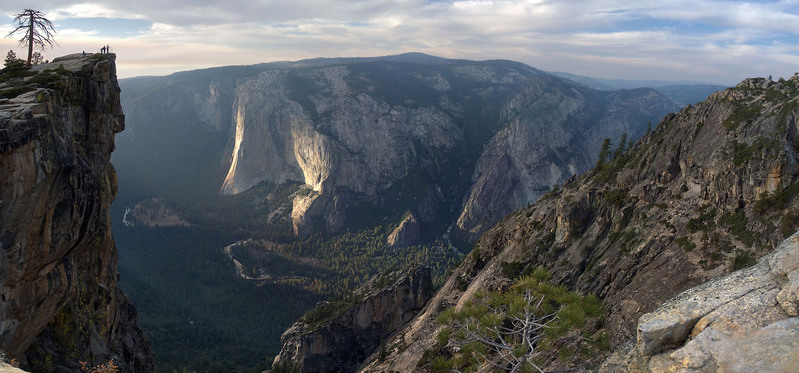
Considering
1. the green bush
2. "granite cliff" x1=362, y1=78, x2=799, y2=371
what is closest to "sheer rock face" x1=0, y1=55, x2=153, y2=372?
the green bush

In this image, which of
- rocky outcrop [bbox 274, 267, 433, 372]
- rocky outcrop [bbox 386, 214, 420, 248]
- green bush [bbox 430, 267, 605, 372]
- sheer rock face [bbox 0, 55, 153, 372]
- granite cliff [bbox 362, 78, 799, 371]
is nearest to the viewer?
green bush [bbox 430, 267, 605, 372]

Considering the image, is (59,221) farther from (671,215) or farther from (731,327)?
(671,215)

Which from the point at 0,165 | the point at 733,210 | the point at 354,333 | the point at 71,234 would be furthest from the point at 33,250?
the point at 354,333

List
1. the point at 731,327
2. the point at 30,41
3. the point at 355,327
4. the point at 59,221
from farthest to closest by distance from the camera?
1. the point at 355,327
2. the point at 30,41
3. the point at 59,221
4. the point at 731,327

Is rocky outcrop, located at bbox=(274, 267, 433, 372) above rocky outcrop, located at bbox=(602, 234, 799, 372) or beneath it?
beneath

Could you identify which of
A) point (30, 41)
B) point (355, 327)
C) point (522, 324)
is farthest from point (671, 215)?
point (30, 41)

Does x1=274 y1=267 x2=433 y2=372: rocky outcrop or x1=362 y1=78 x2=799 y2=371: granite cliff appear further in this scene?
x1=274 y1=267 x2=433 y2=372: rocky outcrop

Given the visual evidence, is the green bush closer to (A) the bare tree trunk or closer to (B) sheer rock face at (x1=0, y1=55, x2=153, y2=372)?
(B) sheer rock face at (x1=0, y1=55, x2=153, y2=372)

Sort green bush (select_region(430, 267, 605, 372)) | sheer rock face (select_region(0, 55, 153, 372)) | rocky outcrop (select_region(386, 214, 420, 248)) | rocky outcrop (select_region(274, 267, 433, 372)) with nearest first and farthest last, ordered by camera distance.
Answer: green bush (select_region(430, 267, 605, 372))
sheer rock face (select_region(0, 55, 153, 372))
rocky outcrop (select_region(274, 267, 433, 372))
rocky outcrop (select_region(386, 214, 420, 248))
